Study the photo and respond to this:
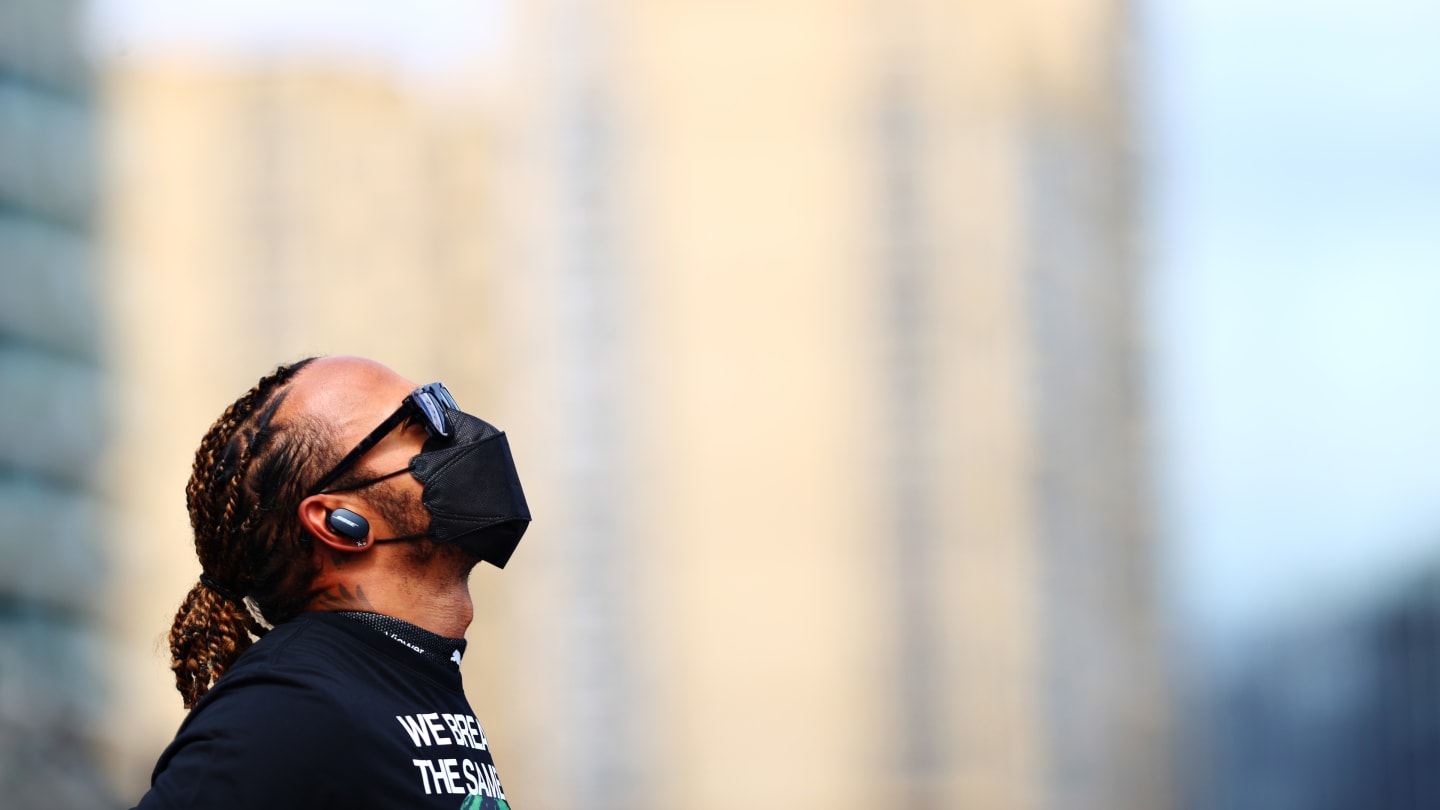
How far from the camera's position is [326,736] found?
9.15ft

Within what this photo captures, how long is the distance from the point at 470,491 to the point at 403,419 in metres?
0.15

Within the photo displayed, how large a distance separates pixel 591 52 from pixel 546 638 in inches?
1060

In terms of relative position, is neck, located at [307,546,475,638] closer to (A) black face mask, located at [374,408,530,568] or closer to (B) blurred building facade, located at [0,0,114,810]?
(A) black face mask, located at [374,408,530,568]

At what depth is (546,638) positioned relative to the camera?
89.2 m

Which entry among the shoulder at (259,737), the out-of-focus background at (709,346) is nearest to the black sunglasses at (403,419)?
the shoulder at (259,737)

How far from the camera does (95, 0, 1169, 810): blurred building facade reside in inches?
3509

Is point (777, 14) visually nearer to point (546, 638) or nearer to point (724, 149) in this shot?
point (724, 149)

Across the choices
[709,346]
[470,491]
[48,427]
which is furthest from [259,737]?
[709,346]

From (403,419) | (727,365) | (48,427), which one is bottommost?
(727,365)

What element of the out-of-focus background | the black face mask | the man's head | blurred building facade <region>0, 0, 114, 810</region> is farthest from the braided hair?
the out-of-focus background

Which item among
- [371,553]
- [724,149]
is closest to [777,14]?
[724,149]

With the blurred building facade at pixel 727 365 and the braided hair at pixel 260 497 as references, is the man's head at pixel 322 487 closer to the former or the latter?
the braided hair at pixel 260 497

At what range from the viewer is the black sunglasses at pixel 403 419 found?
308 centimetres

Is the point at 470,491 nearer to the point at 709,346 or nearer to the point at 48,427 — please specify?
the point at 48,427
